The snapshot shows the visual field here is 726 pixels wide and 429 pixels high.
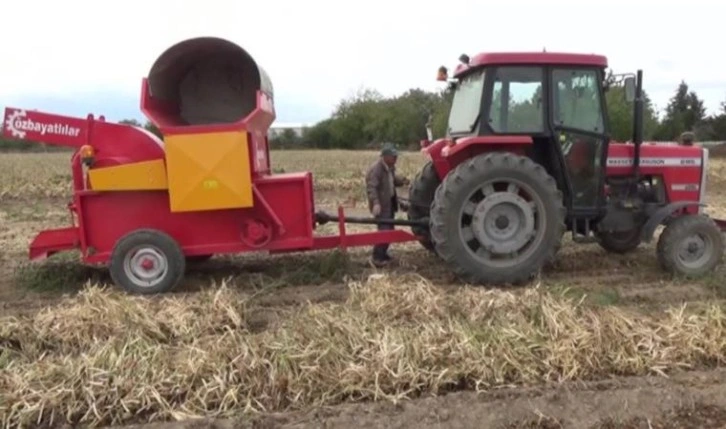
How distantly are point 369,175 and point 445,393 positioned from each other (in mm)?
4121

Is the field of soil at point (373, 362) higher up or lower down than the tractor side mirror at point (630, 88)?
lower down

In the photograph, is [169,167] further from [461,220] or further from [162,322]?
[461,220]

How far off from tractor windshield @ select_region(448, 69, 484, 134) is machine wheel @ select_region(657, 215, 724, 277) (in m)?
2.15

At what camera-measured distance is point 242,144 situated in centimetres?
634

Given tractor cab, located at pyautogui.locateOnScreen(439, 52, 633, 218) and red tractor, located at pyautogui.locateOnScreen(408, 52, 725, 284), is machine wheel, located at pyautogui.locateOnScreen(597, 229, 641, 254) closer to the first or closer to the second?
red tractor, located at pyautogui.locateOnScreen(408, 52, 725, 284)

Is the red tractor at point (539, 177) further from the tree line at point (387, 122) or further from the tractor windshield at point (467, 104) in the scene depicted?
the tree line at point (387, 122)

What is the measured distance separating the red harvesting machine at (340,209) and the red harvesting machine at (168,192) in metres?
0.01

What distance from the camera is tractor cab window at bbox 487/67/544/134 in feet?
21.8

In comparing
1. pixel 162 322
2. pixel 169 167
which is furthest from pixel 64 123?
pixel 162 322

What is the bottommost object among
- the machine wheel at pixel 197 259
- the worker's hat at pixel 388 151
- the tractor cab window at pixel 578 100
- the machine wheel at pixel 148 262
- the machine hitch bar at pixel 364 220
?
the machine wheel at pixel 197 259

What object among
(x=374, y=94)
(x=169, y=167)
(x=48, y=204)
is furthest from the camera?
(x=374, y=94)

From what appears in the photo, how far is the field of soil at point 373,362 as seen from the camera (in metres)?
3.66

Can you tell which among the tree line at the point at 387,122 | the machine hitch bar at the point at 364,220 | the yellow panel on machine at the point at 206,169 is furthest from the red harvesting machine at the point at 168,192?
the tree line at the point at 387,122

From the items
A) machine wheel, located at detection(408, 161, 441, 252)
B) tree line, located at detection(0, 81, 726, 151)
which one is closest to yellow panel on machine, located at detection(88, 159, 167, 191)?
machine wheel, located at detection(408, 161, 441, 252)
